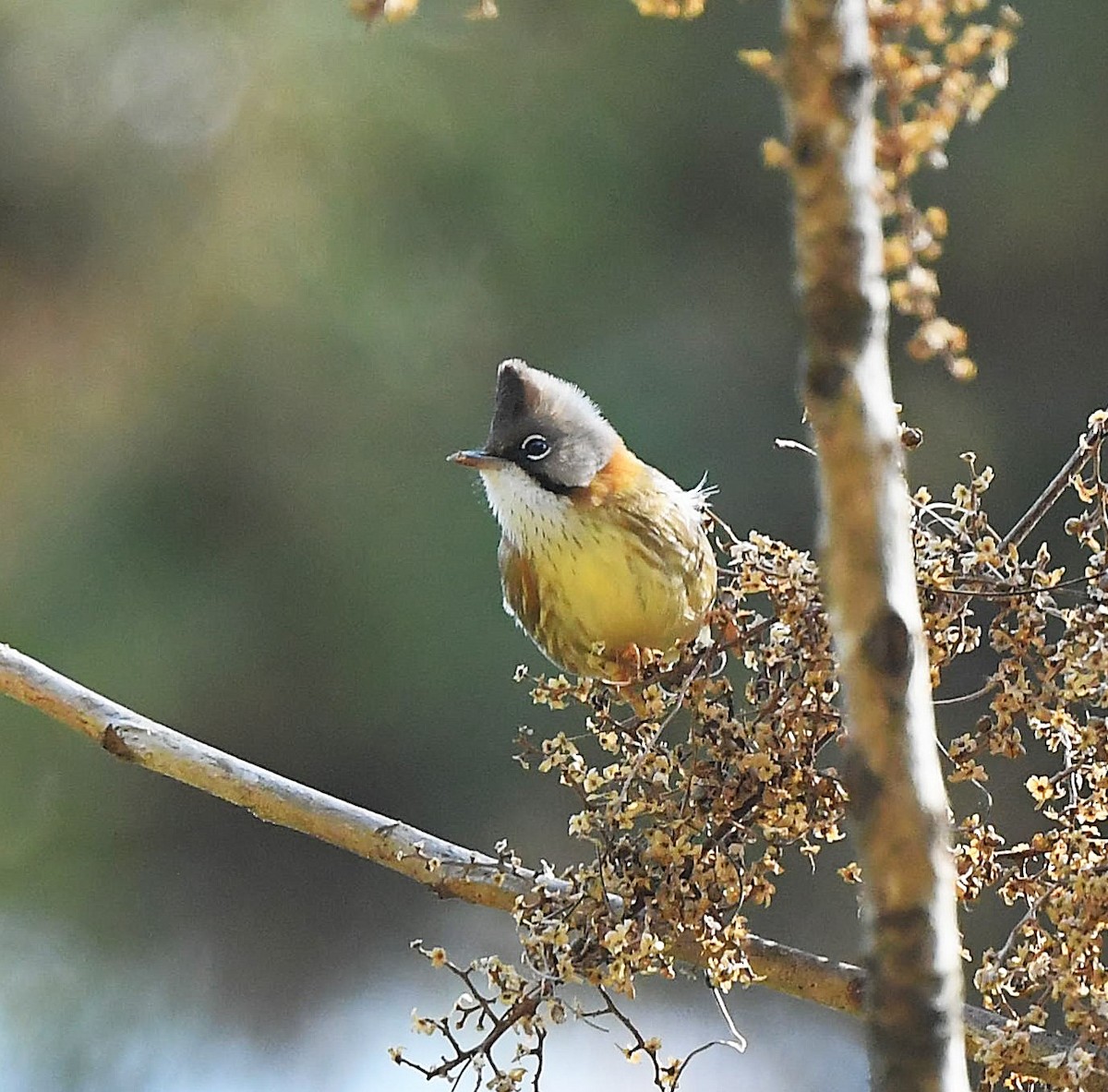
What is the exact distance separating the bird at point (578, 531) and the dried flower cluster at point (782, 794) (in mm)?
677

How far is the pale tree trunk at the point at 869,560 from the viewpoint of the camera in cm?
47

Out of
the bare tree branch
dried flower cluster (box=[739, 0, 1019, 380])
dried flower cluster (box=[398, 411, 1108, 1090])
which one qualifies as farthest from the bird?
dried flower cluster (box=[739, 0, 1019, 380])

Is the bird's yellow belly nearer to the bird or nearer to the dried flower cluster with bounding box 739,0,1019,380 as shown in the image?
the bird

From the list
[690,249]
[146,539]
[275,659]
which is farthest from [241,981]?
[690,249]

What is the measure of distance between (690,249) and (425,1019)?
226 cm

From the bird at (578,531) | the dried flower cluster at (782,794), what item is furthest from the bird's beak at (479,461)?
the dried flower cluster at (782,794)

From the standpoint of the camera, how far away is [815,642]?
102 cm

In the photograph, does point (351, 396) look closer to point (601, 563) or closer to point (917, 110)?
point (601, 563)

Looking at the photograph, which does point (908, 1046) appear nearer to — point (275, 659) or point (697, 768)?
point (697, 768)

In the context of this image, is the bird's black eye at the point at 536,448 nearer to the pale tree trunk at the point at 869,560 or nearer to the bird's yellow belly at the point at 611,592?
the bird's yellow belly at the point at 611,592

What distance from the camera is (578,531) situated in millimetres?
1803

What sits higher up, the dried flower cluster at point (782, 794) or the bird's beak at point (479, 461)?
the bird's beak at point (479, 461)

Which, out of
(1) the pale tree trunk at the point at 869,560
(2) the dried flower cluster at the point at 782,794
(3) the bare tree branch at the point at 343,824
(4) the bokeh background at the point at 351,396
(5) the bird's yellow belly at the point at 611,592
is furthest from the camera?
(4) the bokeh background at the point at 351,396

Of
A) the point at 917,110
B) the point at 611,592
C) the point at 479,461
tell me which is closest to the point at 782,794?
the point at 917,110
